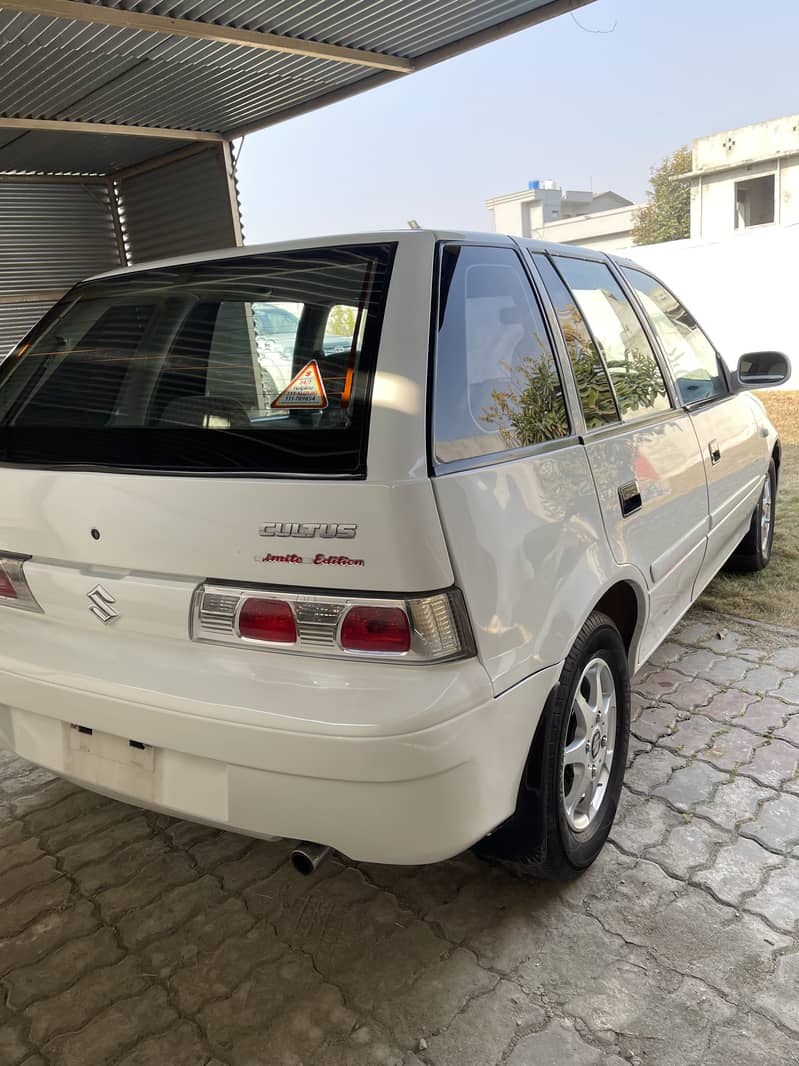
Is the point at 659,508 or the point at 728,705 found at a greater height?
the point at 659,508

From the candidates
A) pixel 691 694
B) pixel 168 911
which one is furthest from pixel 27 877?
pixel 691 694

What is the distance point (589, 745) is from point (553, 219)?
203ft

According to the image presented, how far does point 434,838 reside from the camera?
5.63 feet

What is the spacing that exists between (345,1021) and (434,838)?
55 cm

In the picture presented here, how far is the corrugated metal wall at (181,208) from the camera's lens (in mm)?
7844

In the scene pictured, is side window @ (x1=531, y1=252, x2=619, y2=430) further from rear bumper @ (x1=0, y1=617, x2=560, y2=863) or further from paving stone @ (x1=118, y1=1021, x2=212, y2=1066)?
paving stone @ (x1=118, y1=1021, x2=212, y2=1066)

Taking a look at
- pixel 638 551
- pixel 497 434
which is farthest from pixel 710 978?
pixel 497 434

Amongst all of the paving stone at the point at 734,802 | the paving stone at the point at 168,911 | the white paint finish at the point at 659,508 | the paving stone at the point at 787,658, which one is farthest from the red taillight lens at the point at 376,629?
the paving stone at the point at 787,658

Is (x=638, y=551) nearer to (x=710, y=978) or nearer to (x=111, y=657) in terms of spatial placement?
(x=710, y=978)

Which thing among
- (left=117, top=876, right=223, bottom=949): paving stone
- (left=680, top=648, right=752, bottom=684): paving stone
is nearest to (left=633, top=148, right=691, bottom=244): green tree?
(left=680, top=648, right=752, bottom=684): paving stone

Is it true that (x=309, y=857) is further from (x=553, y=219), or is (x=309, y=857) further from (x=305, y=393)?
(x=553, y=219)

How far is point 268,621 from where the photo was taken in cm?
175

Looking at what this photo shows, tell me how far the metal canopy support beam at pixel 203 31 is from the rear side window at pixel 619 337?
11.9 feet

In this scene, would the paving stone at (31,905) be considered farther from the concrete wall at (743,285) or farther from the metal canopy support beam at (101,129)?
the concrete wall at (743,285)
